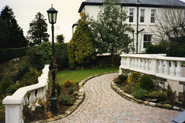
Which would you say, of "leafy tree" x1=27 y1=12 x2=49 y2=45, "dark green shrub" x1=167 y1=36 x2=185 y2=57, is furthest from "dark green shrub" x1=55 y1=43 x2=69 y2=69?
"leafy tree" x1=27 y1=12 x2=49 y2=45

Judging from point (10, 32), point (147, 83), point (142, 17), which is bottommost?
point (147, 83)

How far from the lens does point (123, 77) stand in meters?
9.91

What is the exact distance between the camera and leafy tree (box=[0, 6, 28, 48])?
26125 mm

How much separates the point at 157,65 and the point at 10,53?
2105 cm

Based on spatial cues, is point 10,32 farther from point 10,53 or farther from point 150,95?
point 150,95

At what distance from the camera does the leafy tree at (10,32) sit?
85.7 feet

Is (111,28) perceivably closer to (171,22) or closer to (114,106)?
(171,22)

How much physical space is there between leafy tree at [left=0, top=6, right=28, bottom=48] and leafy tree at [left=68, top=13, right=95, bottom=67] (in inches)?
574

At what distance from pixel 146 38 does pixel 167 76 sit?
1831cm

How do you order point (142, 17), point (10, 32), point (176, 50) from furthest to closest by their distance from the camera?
point (10, 32) < point (142, 17) < point (176, 50)

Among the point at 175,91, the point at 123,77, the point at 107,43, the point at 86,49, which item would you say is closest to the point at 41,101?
the point at 175,91

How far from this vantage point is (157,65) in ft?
24.7

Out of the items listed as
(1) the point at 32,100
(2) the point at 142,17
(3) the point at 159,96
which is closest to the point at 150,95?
(3) the point at 159,96

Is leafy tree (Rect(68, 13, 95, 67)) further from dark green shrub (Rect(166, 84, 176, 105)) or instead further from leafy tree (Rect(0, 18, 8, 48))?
leafy tree (Rect(0, 18, 8, 48))
